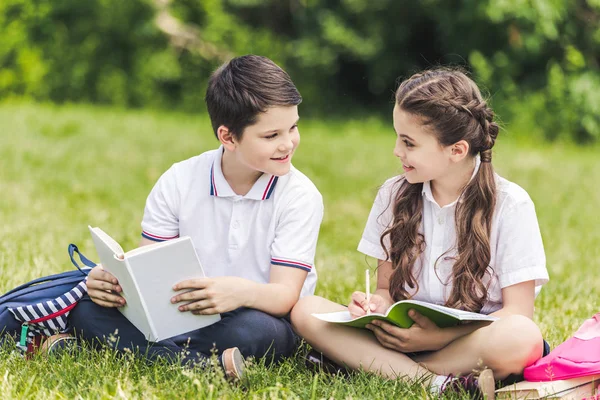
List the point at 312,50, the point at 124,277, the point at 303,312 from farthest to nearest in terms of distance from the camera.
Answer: the point at 312,50
the point at 303,312
the point at 124,277

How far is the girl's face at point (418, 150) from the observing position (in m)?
2.92

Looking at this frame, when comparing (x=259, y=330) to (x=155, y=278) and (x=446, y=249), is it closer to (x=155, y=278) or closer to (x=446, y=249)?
(x=155, y=278)

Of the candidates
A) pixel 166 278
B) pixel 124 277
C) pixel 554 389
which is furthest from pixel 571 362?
pixel 124 277

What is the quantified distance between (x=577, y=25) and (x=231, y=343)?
1035 centimetres

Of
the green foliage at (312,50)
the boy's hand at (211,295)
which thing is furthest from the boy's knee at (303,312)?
the green foliage at (312,50)

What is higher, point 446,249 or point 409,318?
point 446,249

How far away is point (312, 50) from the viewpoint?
1388 cm

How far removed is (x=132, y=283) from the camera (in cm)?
270

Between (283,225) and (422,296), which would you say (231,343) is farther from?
(422,296)

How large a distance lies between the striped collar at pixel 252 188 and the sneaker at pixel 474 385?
96cm

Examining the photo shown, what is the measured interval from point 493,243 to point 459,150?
1.17 ft

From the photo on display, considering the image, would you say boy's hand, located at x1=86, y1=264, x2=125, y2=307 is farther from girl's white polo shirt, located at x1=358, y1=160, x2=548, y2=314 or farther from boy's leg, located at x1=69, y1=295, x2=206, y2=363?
girl's white polo shirt, located at x1=358, y1=160, x2=548, y2=314

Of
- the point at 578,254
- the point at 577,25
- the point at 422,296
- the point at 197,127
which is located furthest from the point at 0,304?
the point at 577,25

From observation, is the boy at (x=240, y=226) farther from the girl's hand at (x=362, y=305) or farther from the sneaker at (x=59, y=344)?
the girl's hand at (x=362, y=305)
